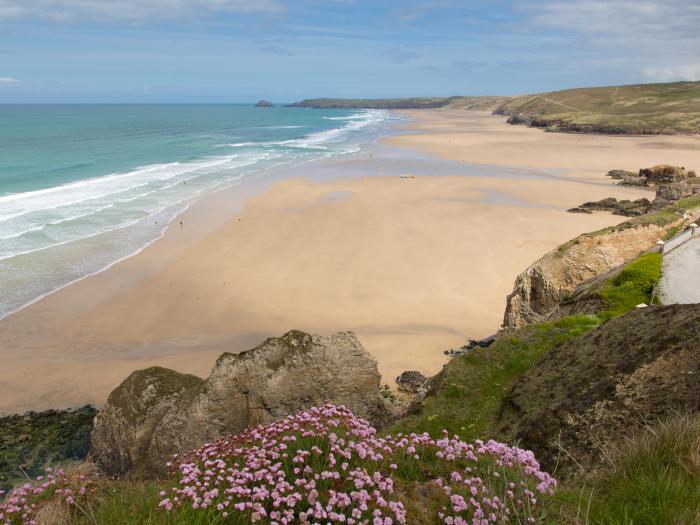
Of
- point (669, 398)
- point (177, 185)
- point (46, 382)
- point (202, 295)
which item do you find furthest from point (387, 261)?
point (177, 185)

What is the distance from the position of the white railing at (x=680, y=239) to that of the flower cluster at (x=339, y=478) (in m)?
11.1

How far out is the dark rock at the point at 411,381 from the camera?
537 inches

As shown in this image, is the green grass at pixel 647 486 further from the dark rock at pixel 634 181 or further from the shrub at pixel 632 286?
the dark rock at pixel 634 181

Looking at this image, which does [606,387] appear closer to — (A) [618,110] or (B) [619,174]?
(B) [619,174]

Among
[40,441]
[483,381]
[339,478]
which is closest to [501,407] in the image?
[483,381]

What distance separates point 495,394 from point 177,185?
39841mm

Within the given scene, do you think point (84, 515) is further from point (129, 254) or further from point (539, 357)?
point (129, 254)

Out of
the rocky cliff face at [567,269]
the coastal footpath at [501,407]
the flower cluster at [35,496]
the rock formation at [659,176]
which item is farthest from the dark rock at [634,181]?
the flower cluster at [35,496]

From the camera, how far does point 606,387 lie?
6.91m

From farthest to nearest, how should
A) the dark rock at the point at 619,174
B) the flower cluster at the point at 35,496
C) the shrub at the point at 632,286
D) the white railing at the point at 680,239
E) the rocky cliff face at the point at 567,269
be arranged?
the dark rock at the point at 619,174 → the rocky cliff face at the point at 567,269 → the white railing at the point at 680,239 → the shrub at the point at 632,286 → the flower cluster at the point at 35,496

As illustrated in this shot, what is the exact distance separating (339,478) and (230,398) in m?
6.13

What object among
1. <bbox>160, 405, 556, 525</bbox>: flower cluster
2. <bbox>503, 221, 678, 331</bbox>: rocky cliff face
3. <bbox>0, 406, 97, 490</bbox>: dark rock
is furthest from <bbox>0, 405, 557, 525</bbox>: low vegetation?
<bbox>503, 221, 678, 331</bbox>: rocky cliff face

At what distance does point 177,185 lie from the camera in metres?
44.0

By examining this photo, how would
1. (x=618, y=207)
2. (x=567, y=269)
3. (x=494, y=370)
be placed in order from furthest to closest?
(x=618, y=207) → (x=567, y=269) → (x=494, y=370)
